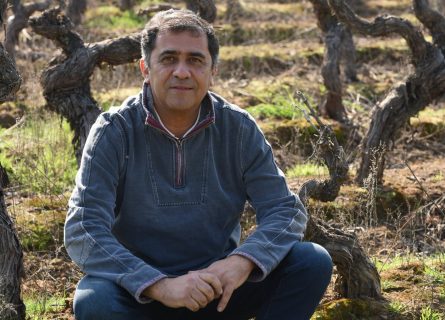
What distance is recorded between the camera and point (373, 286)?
4.74 meters

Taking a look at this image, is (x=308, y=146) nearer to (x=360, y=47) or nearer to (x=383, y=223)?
(x=383, y=223)

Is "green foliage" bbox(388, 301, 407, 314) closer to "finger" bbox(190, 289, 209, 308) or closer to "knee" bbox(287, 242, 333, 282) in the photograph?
"knee" bbox(287, 242, 333, 282)

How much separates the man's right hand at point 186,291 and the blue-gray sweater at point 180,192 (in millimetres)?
262

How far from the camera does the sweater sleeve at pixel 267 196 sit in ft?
12.3

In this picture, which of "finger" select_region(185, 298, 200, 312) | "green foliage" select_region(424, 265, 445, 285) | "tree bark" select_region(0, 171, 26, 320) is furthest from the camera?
"green foliage" select_region(424, 265, 445, 285)

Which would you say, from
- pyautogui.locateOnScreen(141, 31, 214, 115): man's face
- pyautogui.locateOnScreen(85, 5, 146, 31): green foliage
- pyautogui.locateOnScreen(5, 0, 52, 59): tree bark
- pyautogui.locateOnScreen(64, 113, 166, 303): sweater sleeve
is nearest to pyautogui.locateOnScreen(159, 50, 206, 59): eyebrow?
pyautogui.locateOnScreen(141, 31, 214, 115): man's face

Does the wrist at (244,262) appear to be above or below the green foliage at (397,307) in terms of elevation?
above

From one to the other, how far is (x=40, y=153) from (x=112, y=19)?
8994mm

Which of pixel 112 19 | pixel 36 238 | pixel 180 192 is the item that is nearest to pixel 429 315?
pixel 180 192

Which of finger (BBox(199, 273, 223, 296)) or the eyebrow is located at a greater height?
the eyebrow

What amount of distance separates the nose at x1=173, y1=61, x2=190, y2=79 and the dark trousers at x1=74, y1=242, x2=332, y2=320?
88 cm

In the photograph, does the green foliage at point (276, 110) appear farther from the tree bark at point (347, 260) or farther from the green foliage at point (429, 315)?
the green foliage at point (429, 315)

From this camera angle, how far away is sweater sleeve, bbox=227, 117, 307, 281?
12.3 feet

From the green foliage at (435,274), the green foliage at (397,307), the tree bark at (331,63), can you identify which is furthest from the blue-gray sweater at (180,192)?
the tree bark at (331,63)
